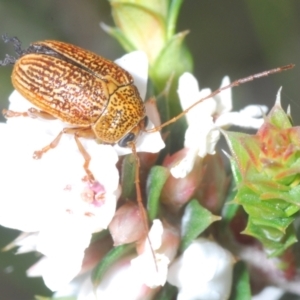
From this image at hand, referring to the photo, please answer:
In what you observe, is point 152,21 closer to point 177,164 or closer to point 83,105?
point 83,105

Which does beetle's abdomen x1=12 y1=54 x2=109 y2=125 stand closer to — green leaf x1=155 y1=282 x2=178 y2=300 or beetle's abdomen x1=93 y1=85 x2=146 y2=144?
beetle's abdomen x1=93 y1=85 x2=146 y2=144

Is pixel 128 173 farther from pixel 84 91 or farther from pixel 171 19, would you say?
pixel 171 19

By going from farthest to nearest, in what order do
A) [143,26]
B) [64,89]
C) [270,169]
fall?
[143,26]
[64,89]
[270,169]

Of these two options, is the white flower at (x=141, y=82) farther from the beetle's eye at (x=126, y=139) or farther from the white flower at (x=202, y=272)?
the white flower at (x=202, y=272)

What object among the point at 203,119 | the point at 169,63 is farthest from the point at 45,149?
the point at 169,63

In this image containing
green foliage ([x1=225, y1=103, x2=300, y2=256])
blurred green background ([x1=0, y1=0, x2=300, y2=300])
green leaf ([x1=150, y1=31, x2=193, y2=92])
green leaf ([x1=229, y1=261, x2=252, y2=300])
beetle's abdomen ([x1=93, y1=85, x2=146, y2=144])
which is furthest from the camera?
blurred green background ([x1=0, y1=0, x2=300, y2=300])

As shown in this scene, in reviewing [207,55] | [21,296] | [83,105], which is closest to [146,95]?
[83,105]

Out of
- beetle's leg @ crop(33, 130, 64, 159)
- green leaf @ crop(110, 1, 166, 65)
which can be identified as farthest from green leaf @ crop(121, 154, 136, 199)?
green leaf @ crop(110, 1, 166, 65)
